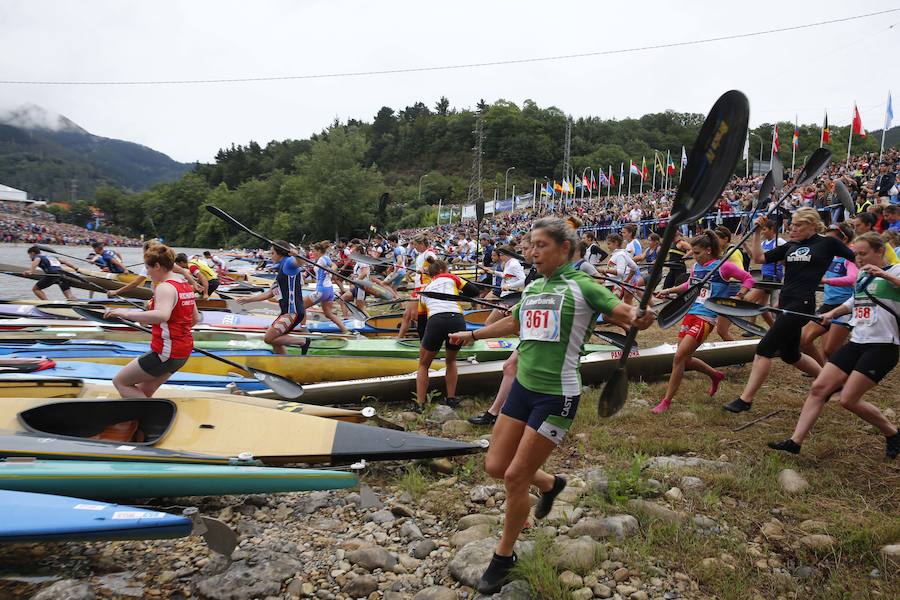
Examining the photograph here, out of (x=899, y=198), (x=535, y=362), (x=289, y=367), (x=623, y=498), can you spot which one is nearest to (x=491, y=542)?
(x=623, y=498)

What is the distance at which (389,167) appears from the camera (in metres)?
119

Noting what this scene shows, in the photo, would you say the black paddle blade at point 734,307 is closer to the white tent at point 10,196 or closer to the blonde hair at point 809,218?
the blonde hair at point 809,218

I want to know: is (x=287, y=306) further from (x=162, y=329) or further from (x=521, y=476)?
(x=521, y=476)

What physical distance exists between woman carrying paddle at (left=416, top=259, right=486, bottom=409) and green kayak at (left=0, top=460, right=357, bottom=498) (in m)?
2.33

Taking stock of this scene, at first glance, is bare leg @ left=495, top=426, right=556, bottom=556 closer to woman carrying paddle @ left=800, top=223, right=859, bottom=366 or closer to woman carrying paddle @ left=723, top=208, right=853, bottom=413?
woman carrying paddle @ left=723, top=208, right=853, bottom=413

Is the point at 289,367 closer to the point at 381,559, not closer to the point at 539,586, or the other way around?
the point at 381,559

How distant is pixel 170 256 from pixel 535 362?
3.48 metres

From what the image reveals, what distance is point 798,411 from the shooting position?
5402 mm

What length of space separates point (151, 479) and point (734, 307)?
14.2ft

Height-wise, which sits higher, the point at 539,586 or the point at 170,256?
the point at 170,256

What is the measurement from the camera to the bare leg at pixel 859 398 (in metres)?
3.86

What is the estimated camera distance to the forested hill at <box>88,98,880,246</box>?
7406 centimetres

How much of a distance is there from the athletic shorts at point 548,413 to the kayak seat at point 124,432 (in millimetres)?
3489


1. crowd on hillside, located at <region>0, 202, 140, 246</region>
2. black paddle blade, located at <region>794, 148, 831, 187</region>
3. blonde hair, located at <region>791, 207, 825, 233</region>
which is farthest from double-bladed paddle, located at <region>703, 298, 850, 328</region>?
crowd on hillside, located at <region>0, 202, 140, 246</region>
